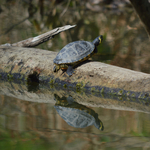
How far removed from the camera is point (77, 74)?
4.95 meters

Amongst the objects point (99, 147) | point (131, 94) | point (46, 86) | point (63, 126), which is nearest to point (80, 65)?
point (46, 86)

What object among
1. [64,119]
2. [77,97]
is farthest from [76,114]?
[77,97]

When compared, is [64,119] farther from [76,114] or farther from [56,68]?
[56,68]

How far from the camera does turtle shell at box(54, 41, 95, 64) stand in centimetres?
496

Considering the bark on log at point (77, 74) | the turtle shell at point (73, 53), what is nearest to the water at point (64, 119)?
the bark on log at point (77, 74)

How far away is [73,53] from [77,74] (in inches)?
16.6

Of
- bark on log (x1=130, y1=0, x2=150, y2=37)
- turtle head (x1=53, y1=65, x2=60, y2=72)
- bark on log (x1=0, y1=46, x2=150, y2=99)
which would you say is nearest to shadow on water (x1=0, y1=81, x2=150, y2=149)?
bark on log (x1=0, y1=46, x2=150, y2=99)

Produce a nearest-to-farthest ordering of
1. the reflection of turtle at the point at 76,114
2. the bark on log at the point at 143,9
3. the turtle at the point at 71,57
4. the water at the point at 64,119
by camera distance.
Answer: the water at the point at 64,119, the reflection of turtle at the point at 76,114, the bark on log at the point at 143,9, the turtle at the point at 71,57

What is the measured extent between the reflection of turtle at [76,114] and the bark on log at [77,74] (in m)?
0.57

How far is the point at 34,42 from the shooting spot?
619cm

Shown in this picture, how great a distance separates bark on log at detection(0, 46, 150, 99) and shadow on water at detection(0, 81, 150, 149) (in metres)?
0.19

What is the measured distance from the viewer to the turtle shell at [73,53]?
4965mm

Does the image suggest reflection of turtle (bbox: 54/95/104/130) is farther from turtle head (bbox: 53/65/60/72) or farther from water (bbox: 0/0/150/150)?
turtle head (bbox: 53/65/60/72)

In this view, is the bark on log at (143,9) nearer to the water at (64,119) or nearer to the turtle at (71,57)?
the water at (64,119)
